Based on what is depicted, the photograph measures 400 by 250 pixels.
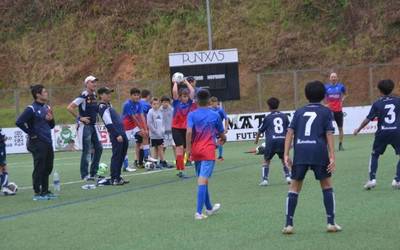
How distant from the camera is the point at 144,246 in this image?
359 inches

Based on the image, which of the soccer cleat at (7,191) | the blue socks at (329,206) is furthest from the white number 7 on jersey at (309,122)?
the soccer cleat at (7,191)

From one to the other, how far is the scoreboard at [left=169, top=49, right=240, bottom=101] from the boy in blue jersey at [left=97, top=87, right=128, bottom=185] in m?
13.3

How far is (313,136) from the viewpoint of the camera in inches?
372

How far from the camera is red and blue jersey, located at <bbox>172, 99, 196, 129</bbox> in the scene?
57.4 ft

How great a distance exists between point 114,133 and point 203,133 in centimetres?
529

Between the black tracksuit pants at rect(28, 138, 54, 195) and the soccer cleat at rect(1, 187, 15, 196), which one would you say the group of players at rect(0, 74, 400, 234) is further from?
the soccer cleat at rect(1, 187, 15, 196)

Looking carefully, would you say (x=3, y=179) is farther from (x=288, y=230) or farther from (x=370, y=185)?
(x=288, y=230)

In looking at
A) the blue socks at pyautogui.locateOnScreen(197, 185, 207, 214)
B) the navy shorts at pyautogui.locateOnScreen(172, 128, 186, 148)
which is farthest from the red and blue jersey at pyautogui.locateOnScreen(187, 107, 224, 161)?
the navy shorts at pyautogui.locateOnScreen(172, 128, 186, 148)

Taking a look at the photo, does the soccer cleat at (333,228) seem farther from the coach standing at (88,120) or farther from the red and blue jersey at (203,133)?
the coach standing at (88,120)

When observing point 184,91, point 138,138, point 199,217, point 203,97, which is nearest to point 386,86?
point 203,97

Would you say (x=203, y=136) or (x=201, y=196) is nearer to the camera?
(x=201, y=196)

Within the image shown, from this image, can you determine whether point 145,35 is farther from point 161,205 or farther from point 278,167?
point 161,205

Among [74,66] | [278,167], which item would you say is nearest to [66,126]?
[74,66]

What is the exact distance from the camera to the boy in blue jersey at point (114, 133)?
16.0 metres
